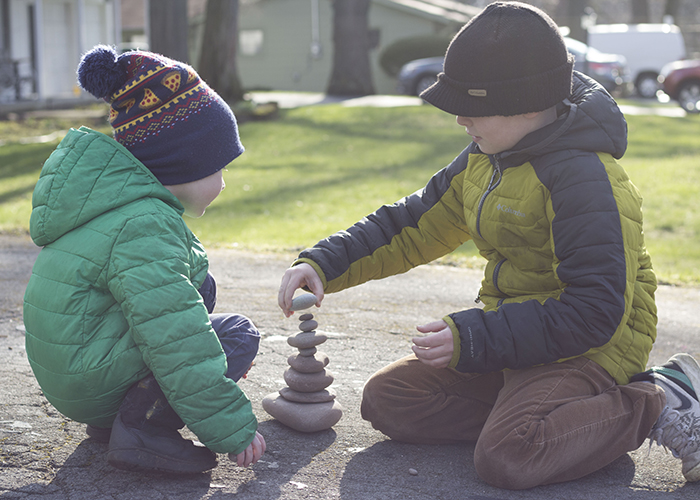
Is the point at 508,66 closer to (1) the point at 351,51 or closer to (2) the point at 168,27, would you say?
(2) the point at 168,27

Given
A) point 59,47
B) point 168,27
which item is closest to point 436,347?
point 168,27

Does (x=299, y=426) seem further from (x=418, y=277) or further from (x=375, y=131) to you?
(x=375, y=131)

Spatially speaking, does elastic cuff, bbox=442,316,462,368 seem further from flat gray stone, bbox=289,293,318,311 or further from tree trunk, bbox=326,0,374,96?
tree trunk, bbox=326,0,374,96

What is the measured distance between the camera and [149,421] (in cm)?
235

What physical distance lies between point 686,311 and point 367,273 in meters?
2.60

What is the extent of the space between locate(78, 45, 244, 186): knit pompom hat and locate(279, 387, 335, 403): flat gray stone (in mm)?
908

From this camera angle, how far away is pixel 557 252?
8.05 feet

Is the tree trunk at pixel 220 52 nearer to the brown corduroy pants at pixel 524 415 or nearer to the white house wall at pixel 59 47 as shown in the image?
the white house wall at pixel 59 47

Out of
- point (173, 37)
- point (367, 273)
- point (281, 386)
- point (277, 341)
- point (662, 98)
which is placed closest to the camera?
point (367, 273)

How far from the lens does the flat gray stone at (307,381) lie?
284 centimetres

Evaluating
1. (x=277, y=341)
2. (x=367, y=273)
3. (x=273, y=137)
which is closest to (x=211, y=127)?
(x=367, y=273)

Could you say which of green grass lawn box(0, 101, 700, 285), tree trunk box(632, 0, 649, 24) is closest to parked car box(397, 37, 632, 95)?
green grass lawn box(0, 101, 700, 285)

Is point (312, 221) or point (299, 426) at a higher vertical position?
point (299, 426)

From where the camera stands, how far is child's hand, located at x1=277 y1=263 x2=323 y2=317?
2.71 m
